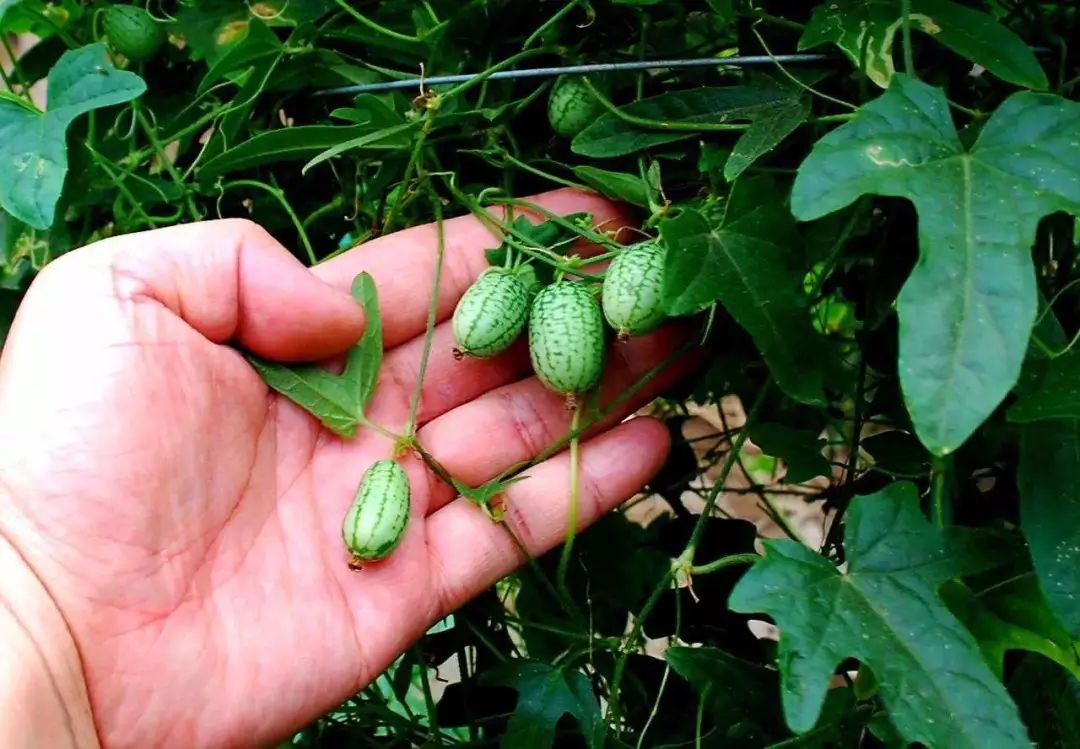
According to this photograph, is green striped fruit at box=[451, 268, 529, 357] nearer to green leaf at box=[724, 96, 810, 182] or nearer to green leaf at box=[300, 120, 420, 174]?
green leaf at box=[300, 120, 420, 174]

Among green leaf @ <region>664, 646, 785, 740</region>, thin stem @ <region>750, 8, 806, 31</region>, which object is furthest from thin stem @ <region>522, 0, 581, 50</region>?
green leaf @ <region>664, 646, 785, 740</region>

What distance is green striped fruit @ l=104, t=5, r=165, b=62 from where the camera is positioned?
5.63ft

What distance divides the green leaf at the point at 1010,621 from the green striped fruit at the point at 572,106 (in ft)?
2.74

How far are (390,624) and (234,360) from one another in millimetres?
475

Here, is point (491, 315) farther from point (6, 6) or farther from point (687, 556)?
point (6, 6)

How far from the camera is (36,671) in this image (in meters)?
1.25

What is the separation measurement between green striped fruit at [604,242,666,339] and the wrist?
2.82 ft

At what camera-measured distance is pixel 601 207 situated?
1598 mm

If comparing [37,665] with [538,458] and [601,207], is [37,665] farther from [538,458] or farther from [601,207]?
[601,207]

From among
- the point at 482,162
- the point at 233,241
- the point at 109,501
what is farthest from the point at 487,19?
the point at 109,501

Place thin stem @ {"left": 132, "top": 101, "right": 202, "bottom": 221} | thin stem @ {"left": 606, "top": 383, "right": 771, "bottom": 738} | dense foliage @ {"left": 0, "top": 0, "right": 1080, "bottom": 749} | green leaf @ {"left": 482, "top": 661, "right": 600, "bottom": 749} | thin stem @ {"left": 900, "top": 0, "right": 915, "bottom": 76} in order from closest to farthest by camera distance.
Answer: dense foliage @ {"left": 0, "top": 0, "right": 1080, "bottom": 749} < thin stem @ {"left": 900, "top": 0, "right": 915, "bottom": 76} < thin stem @ {"left": 606, "top": 383, "right": 771, "bottom": 738} < green leaf @ {"left": 482, "top": 661, "right": 600, "bottom": 749} < thin stem @ {"left": 132, "top": 101, "right": 202, "bottom": 221}

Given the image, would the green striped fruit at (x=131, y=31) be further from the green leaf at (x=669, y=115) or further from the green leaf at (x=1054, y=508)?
the green leaf at (x=1054, y=508)

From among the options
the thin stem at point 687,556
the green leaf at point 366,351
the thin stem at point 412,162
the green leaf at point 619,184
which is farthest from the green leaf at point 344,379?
the thin stem at point 687,556

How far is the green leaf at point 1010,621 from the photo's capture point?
108 cm
